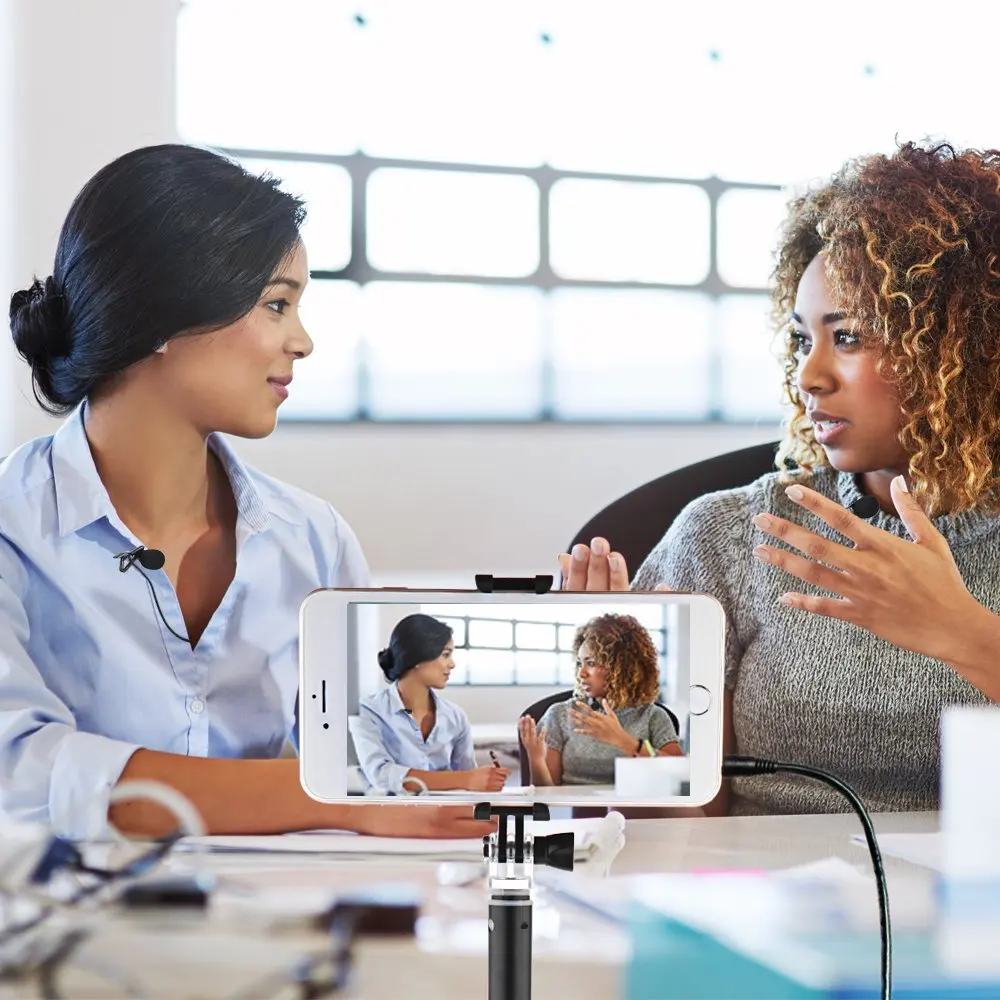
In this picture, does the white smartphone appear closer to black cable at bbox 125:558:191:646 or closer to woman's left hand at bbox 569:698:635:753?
woman's left hand at bbox 569:698:635:753

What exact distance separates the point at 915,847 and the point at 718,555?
375 mm

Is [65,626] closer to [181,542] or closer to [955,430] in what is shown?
[181,542]

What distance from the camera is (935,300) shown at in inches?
32.9

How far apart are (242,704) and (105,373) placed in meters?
0.21

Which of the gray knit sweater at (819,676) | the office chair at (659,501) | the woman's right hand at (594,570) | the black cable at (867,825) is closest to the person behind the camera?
the black cable at (867,825)

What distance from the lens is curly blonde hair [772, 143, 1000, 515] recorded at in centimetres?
82

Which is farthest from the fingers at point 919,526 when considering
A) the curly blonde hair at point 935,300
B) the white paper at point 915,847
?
the curly blonde hair at point 935,300

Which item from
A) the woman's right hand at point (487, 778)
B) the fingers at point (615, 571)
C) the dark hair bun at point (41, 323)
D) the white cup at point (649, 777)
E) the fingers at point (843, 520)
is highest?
the dark hair bun at point (41, 323)

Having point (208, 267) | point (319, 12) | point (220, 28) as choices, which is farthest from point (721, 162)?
point (208, 267)

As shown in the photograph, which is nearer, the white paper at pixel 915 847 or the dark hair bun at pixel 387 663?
the dark hair bun at pixel 387 663

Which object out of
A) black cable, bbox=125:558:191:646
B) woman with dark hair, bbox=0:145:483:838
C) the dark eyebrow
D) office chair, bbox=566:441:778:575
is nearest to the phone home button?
woman with dark hair, bbox=0:145:483:838

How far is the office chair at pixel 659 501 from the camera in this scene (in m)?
1.10

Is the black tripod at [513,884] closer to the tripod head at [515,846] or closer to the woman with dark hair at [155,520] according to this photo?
the tripod head at [515,846]

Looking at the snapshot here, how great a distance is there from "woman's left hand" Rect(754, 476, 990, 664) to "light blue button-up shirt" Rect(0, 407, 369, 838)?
0.27 metres
